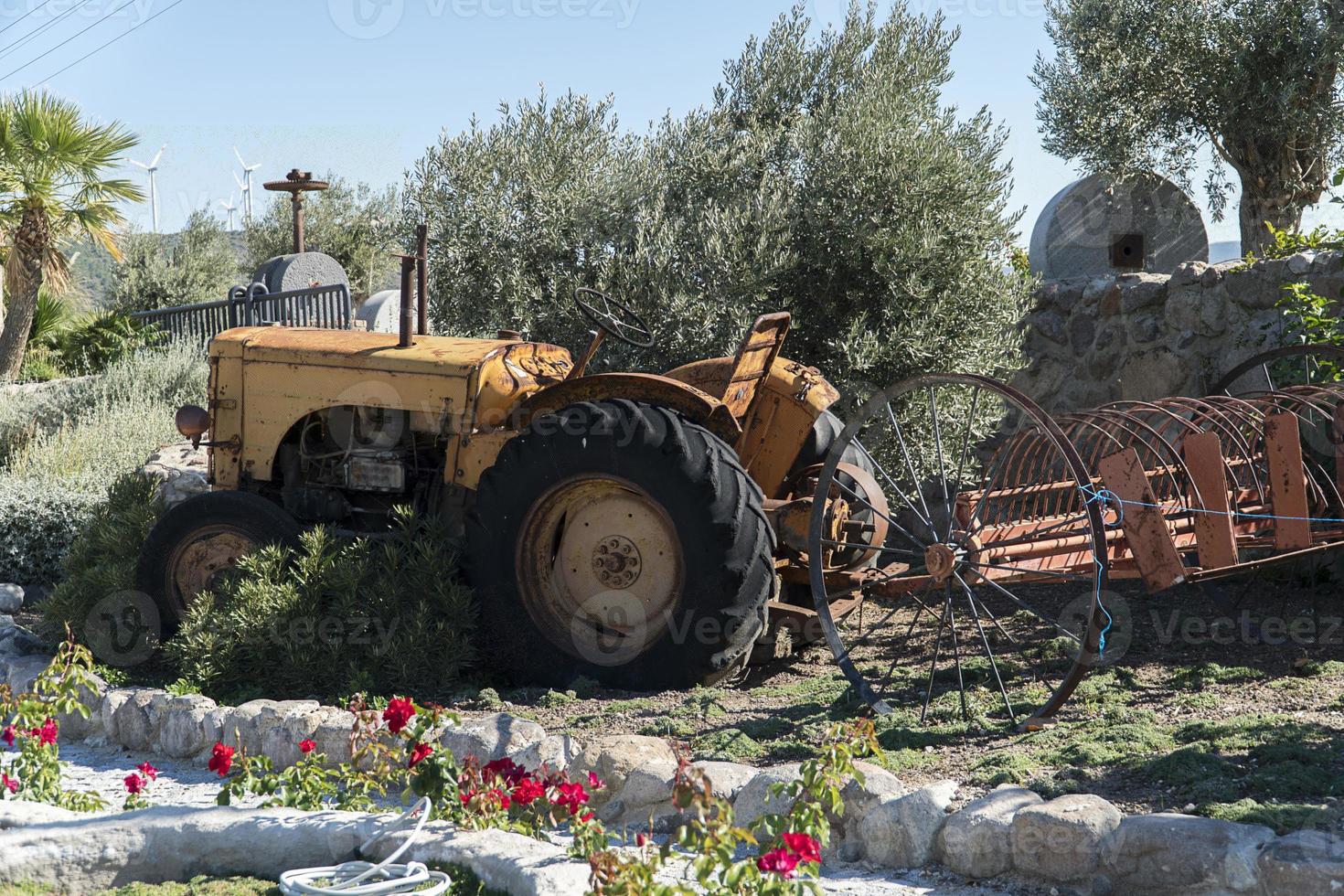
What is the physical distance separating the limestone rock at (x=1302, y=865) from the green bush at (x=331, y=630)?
3415 mm

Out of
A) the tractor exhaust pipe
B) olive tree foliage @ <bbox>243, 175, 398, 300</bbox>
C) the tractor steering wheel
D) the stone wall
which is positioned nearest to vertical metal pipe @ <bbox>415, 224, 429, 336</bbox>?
the tractor exhaust pipe

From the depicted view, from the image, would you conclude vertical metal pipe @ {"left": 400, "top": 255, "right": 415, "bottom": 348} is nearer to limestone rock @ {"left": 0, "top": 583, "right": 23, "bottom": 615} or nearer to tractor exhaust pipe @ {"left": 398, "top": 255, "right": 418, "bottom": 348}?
tractor exhaust pipe @ {"left": 398, "top": 255, "right": 418, "bottom": 348}

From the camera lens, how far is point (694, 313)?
7531 millimetres

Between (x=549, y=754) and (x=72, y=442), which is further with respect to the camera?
(x=72, y=442)

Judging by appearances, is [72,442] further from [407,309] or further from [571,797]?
[571,797]

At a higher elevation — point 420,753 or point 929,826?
point 420,753

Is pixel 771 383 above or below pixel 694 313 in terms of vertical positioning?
below

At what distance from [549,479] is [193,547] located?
6.58 ft

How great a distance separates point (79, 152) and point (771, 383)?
10582mm

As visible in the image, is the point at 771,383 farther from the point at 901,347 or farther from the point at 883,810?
the point at 883,810

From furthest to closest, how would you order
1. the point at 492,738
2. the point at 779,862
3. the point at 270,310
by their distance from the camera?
the point at 270,310, the point at 492,738, the point at 779,862

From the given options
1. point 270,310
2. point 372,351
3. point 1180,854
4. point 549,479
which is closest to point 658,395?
point 549,479

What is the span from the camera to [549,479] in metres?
5.17

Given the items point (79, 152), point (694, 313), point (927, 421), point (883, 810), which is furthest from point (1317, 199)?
point (79, 152)
